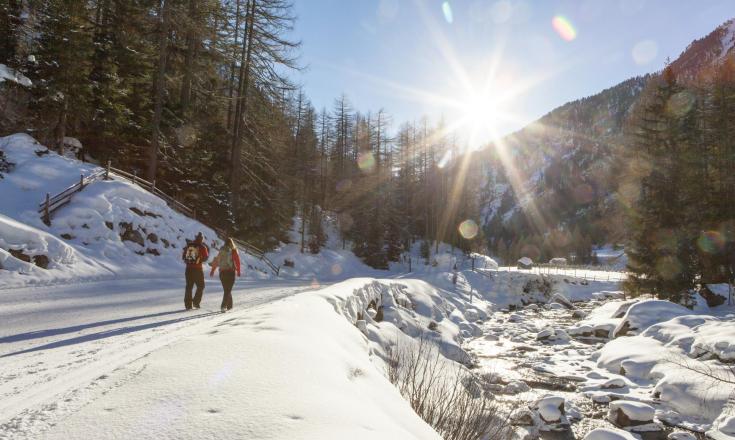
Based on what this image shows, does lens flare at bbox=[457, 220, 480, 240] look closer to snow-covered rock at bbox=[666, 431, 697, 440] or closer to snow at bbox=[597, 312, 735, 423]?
snow at bbox=[597, 312, 735, 423]

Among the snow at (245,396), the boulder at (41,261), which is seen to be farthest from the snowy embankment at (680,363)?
the boulder at (41,261)

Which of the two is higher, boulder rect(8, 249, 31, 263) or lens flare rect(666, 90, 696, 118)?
lens flare rect(666, 90, 696, 118)

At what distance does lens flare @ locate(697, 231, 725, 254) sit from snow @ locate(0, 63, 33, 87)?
1263 inches

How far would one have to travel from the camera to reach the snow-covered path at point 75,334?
2.75m

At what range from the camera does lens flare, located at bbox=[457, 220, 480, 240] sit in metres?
50.2

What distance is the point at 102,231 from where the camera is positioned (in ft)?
46.9

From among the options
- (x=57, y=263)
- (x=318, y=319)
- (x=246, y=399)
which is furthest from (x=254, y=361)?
(x=57, y=263)

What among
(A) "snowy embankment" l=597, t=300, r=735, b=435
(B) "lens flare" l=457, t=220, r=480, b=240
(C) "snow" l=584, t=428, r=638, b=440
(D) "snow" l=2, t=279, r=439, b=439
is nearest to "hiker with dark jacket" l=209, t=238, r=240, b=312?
(D) "snow" l=2, t=279, r=439, b=439

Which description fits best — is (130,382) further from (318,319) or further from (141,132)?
(141,132)

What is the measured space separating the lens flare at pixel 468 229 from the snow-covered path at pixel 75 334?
135 feet

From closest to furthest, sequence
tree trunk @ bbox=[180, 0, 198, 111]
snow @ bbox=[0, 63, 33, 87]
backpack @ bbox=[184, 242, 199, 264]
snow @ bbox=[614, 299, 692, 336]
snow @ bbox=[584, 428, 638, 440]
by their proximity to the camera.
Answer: snow @ bbox=[584, 428, 638, 440]
backpack @ bbox=[184, 242, 199, 264]
snow @ bbox=[614, 299, 692, 336]
snow @ bbox=[0, 63, 33, 87]
tree trunk @ bbox=[180, 0, 198, 111]

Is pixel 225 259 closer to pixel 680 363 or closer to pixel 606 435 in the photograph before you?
pixel 606 435

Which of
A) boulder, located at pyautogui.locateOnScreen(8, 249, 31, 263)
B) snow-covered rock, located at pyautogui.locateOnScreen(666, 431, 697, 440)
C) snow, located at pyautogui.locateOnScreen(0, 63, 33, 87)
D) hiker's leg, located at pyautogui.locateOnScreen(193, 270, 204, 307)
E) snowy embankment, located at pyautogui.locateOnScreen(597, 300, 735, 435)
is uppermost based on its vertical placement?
snow, located at pyautogui.locateOnScreen(0, 63, 33, 87)

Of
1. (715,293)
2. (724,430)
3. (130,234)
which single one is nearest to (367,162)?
(130,234)
